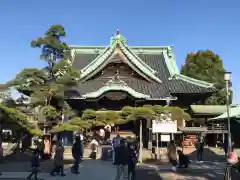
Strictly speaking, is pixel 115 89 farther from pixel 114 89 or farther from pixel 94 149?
pixel 94 149

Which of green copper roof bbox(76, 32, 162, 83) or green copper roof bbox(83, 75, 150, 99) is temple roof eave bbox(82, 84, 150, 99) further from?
green copper roof bbox(76, 32, 162, 83)

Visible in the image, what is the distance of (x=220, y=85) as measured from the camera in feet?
164

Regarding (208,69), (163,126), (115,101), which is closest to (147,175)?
(163,126)

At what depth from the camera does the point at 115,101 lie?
2616 centimetres

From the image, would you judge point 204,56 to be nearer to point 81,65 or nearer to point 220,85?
point 220,85

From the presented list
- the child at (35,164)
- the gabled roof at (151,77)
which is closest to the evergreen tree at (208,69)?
the gabled roof at (151,77)

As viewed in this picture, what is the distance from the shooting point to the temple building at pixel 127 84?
2458 cm

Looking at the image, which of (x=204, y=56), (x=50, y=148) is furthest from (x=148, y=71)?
(x=204, y=56)

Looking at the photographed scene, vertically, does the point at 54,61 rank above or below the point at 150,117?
above

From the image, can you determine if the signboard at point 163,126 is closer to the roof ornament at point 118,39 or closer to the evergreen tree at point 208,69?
A: the roof ornament at point 118,39

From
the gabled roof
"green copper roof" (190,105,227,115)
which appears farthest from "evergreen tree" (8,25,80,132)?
"green copper roof" (190,105,227,115)

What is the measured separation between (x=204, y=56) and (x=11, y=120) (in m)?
49.7

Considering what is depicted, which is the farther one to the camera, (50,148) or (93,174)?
(50,148)

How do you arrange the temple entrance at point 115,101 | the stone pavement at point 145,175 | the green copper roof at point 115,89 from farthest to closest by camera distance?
the temple entrance at point 115,101 → the green copper roof at point 115,89 → the stone pavement at point 145,175
